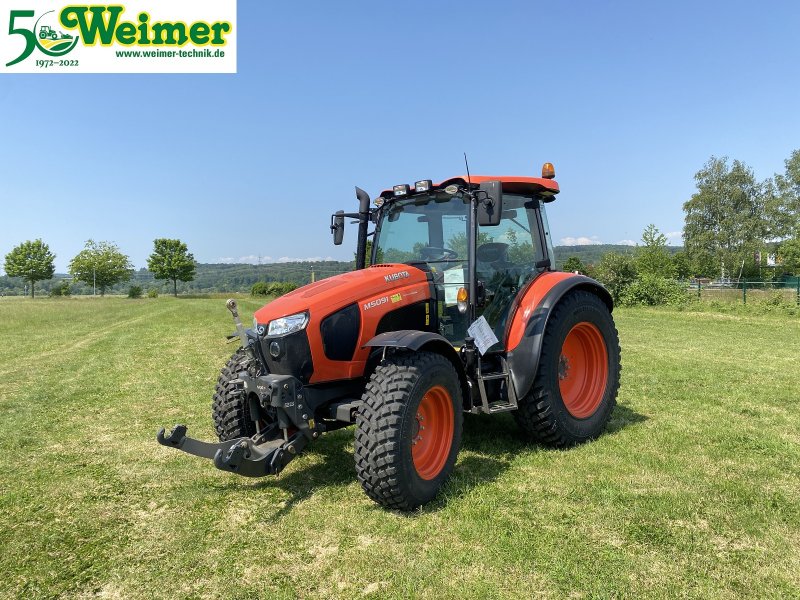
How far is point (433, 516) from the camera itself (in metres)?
3.49

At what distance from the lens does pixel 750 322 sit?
56.5 ft

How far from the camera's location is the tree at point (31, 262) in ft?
214

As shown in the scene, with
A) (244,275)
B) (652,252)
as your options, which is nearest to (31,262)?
(244,275)

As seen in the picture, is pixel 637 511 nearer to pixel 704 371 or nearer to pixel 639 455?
pixel 639 455

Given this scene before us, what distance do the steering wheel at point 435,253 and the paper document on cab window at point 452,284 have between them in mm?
153

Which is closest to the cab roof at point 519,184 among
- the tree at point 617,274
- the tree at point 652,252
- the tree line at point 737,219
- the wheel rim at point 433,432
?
the wheel rim at point 433,432

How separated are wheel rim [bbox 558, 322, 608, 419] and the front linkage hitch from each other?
8.67 feet

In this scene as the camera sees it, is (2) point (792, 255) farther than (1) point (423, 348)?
Yes

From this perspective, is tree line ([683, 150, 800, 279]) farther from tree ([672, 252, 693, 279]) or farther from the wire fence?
the wire fence

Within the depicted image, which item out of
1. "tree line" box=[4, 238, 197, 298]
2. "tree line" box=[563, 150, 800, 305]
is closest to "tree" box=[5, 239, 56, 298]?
"tree line" box=[4, 238, 197, 298]

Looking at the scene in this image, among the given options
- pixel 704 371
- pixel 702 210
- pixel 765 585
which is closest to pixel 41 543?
pixel 765 585

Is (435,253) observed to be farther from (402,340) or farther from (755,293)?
(755,293)

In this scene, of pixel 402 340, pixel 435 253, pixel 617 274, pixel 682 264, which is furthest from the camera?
pixel 682 264

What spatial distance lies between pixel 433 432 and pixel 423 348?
636 millimetres
